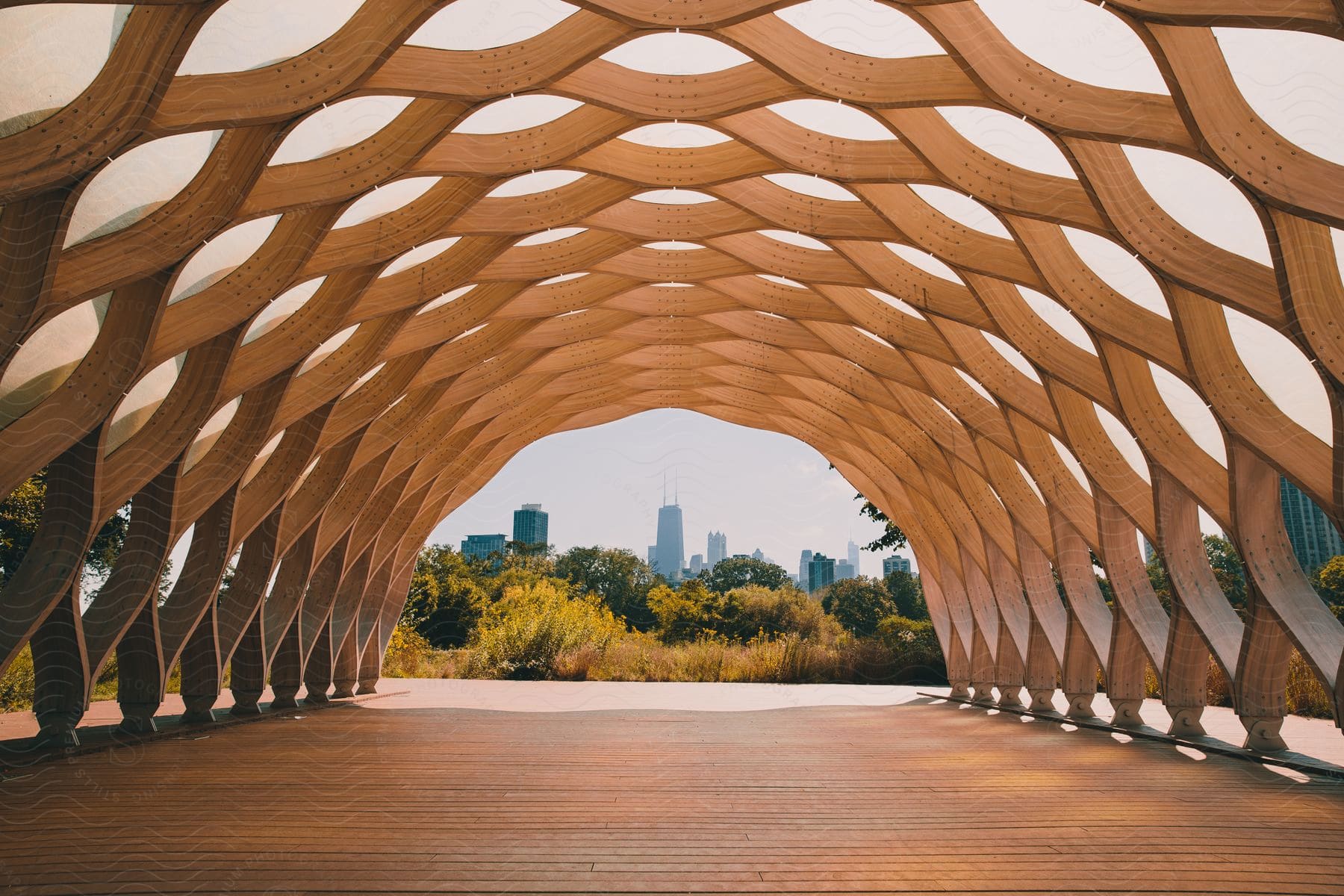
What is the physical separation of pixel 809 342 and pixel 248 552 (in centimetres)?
1411

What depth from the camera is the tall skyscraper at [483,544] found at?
215ft

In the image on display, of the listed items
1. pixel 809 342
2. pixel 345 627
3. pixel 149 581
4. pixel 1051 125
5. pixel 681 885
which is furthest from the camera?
pixel 345 627

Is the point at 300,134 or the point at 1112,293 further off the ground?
the point at 300,134

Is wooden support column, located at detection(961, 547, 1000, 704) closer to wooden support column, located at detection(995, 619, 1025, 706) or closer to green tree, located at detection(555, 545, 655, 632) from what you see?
wooden support column, located at detection(995, 619, 1025, 706)

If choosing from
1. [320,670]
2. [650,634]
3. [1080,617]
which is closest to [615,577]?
[650,634]

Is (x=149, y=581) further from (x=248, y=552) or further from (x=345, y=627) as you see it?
(x=345, y=627)

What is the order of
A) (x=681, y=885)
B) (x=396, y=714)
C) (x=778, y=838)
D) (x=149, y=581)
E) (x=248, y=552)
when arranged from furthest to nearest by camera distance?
(x=396, y=714) < (x=248, y=552) < (x=149, y=581) < (x=778, y=838) < (x=681, y=885)

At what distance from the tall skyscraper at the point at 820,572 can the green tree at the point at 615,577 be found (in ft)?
28.7

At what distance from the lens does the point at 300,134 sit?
1230cm

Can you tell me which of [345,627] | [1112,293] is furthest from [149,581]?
[1112,293]

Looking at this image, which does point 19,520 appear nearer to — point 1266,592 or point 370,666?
point 370,666

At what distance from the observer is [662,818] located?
32.7 ft

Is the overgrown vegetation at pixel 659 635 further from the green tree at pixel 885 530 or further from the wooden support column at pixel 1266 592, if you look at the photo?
the wooden support column at pixel 1266 592

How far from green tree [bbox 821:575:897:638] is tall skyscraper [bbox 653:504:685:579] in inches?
574
